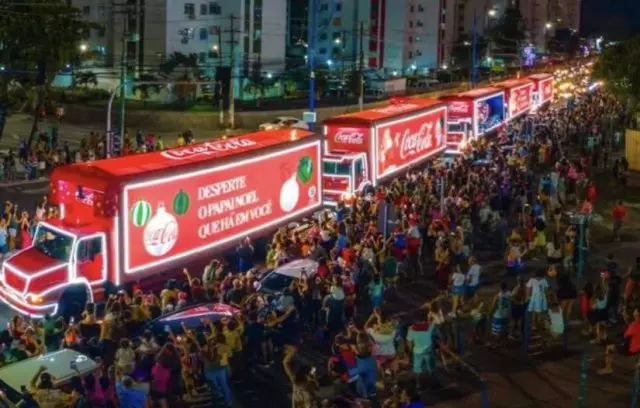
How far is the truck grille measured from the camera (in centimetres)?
1647

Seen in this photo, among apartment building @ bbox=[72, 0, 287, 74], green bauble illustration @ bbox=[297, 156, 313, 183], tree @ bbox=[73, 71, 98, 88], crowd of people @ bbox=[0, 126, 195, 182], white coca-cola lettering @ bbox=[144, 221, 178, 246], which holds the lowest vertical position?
crowd of people @ bbox=[0, 126, 195, 182]

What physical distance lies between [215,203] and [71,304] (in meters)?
4.20

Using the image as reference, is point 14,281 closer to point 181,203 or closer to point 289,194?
point 181,203

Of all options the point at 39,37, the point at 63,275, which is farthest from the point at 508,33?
the point at 63,275

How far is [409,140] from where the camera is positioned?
3106 centimetres

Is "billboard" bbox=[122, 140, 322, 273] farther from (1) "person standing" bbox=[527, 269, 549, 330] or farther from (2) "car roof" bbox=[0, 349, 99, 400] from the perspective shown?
(1) "person standing" bbox=[527, 269, 549, 330]

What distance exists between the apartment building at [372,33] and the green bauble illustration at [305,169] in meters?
81.8

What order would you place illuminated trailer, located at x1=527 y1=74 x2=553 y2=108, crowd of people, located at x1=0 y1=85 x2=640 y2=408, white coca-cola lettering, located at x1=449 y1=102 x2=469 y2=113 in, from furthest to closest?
illuminated trailer, located at x1=527 y1=74 x2=553 y2=108
white coca-cola lettering, located at x1=449 y1=102 x2=469 y2=113
crowd of people, located at x1=0 y1=85 x2=640 y2=408

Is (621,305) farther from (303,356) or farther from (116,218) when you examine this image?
(116,218)

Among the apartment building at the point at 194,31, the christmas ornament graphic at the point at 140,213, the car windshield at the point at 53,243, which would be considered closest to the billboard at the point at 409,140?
the christmas ornament graphic at the point at 140,213

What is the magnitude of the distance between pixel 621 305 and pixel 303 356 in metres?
7.00

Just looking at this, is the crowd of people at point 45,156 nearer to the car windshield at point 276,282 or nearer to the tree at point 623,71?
the car windshield at point 276,282

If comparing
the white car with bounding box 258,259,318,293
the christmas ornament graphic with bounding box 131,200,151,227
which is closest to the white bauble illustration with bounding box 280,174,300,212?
the white car with bounding box 258,259,318,293

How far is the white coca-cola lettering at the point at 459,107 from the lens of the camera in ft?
130
